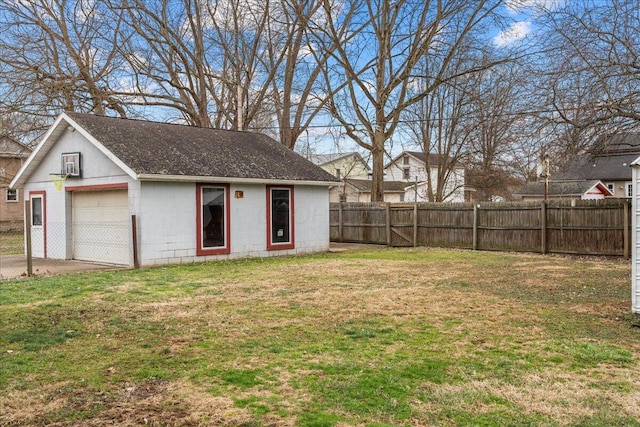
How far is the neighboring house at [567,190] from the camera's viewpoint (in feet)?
116

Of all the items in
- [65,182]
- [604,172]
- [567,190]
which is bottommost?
[65,182]

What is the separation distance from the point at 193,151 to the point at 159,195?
224 cm

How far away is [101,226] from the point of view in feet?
46.7

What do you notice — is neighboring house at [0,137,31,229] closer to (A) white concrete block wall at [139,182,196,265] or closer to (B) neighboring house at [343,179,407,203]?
(A) white concrete block wall at [139,182,196,265]

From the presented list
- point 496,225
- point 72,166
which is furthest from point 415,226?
point 72,166

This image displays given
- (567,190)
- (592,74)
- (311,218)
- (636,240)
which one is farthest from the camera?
(567,190)

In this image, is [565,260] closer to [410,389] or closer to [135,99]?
[410,389]

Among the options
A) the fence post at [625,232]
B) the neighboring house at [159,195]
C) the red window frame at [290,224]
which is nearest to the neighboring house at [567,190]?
the fence post at [625,232]

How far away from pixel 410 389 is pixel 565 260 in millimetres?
11754

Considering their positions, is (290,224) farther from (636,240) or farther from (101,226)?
(636,240)

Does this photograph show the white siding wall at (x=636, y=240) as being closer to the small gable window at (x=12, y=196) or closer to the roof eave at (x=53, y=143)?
the roof eave at (x=53, y=143)

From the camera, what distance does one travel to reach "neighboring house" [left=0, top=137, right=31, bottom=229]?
96.3ft

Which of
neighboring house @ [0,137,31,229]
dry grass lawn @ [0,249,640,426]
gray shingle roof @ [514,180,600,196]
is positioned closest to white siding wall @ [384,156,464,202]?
gray shingle roof @ [514,180,600,196]

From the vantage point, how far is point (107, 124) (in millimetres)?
14367
